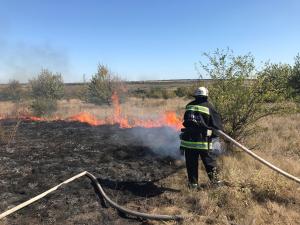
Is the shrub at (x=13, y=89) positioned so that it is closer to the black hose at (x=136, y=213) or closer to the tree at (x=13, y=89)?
the tree at (x=13, y=89)

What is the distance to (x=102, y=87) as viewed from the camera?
90.0 feet

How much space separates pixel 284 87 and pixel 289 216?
465 cm

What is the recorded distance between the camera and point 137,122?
1568 cm

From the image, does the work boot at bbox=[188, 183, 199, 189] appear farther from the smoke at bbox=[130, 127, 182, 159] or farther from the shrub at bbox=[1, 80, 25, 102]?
the shrub at bbox=[1, 80, 25, 102]

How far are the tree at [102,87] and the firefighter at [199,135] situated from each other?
20.8m

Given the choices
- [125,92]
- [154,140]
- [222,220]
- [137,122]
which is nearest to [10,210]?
[222,220]

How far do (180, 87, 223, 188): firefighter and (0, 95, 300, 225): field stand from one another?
304mm

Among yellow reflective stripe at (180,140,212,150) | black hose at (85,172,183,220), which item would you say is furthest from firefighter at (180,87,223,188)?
black hose at (85,172,183,220)

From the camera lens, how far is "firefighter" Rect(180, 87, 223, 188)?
689 cm

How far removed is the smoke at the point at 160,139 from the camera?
936cm

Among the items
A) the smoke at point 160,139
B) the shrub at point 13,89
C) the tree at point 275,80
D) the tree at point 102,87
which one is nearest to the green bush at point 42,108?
the tree at point 102,87

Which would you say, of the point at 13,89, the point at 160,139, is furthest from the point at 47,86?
the point at 160,139

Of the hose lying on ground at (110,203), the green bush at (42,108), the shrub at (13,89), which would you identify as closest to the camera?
the hose lying on ground at (110,203)

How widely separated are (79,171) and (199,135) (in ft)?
8.70
